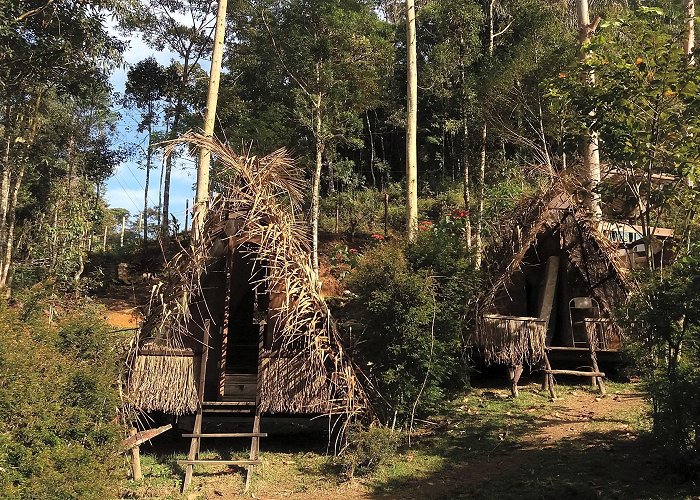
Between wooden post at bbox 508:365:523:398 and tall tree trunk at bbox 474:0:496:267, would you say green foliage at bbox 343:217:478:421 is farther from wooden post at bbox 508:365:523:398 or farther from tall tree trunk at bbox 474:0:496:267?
tall tree trunk at bbox 474:0:496:267

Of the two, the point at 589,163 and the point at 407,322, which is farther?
the point at 589,163

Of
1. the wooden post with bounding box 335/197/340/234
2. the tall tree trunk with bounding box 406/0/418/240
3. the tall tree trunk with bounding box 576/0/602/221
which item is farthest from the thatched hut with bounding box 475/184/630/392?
the wooden post with bounding box 335/197/340/234

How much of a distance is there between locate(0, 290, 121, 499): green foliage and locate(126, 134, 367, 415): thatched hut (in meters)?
1.61

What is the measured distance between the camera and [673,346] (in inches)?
240

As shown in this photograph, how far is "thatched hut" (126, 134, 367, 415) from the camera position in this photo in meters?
7.93

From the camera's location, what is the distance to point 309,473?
301 inches

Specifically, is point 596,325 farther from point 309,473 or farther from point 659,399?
point 309,473

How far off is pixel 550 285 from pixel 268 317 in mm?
5858

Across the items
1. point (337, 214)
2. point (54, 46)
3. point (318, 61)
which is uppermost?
point (318, 61)

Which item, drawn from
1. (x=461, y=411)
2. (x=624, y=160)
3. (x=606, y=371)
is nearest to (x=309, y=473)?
(x=461, y=411)

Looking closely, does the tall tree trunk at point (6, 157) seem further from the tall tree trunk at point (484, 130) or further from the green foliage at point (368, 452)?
the green foliage at point (368, 452)

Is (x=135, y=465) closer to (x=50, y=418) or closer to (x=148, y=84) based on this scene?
(x=50, y=418)

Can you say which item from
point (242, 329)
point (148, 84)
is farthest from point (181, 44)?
point (242, 329)

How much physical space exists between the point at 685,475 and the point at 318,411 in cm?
446
